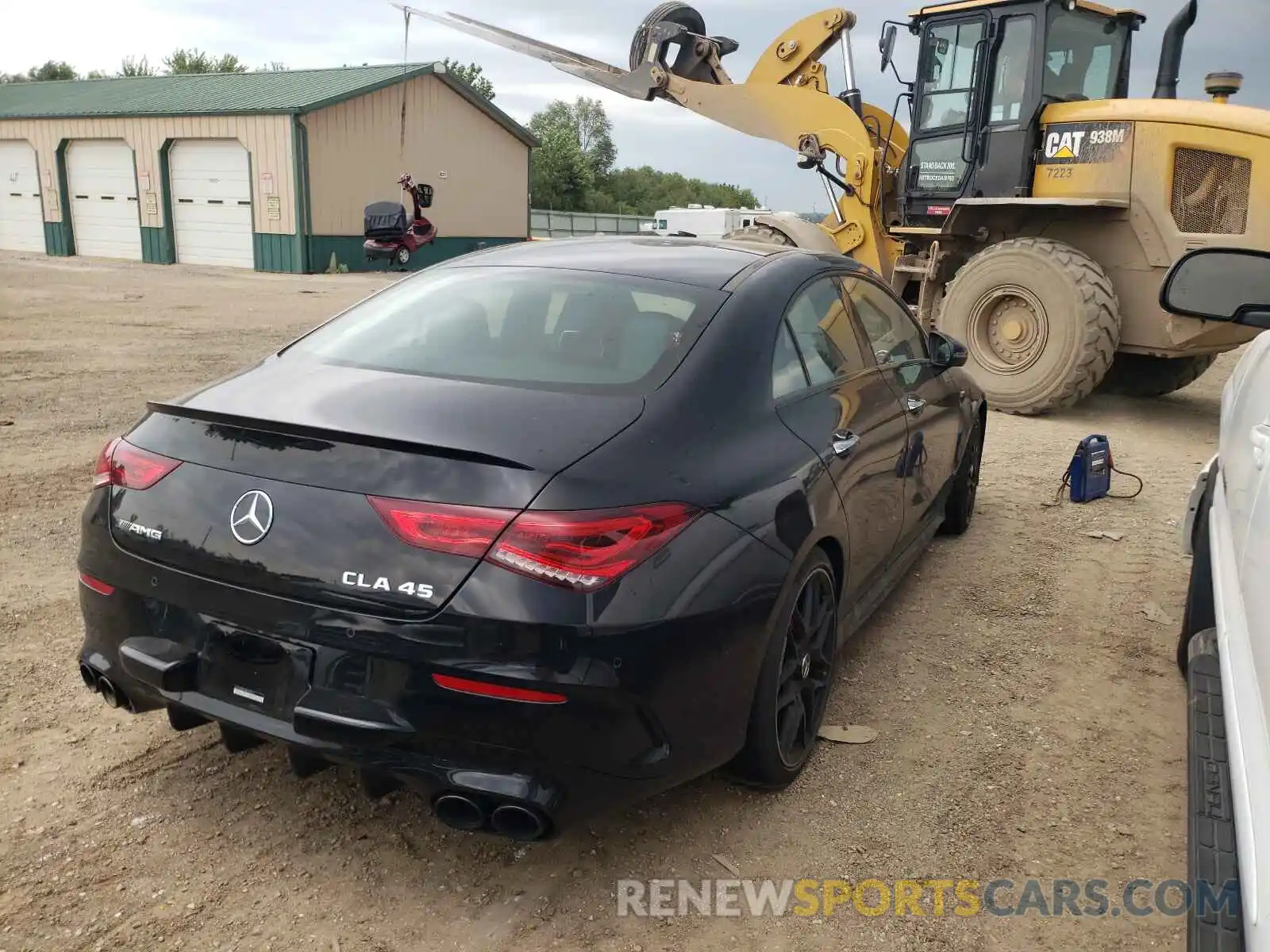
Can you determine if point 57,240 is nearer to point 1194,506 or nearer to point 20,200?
point 20,200

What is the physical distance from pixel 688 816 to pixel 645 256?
188 cm

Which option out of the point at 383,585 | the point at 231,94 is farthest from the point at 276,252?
the point at 383,585

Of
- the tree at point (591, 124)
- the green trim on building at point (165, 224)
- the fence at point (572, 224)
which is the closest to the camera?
the green trim on building at point (165, 224)

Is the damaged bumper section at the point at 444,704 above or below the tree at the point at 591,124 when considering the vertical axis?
below

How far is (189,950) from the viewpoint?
2.36m

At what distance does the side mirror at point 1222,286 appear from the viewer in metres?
3.19

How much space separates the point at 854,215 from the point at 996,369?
248 centimetres

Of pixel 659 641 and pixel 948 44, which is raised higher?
pixel 948 44

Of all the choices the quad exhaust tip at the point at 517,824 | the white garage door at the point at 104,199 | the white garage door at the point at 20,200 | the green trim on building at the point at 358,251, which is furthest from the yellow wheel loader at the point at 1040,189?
the white garage door at the point at 20,200

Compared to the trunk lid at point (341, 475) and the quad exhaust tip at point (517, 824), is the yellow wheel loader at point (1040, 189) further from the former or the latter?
the quad exhaust tip at point (517, 824)

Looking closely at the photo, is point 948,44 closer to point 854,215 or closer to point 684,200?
point 854,215

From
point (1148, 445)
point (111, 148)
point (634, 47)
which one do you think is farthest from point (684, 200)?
point (1148, 445)

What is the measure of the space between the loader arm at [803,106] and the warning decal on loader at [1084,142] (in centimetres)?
183

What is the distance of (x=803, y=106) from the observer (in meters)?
10.7
